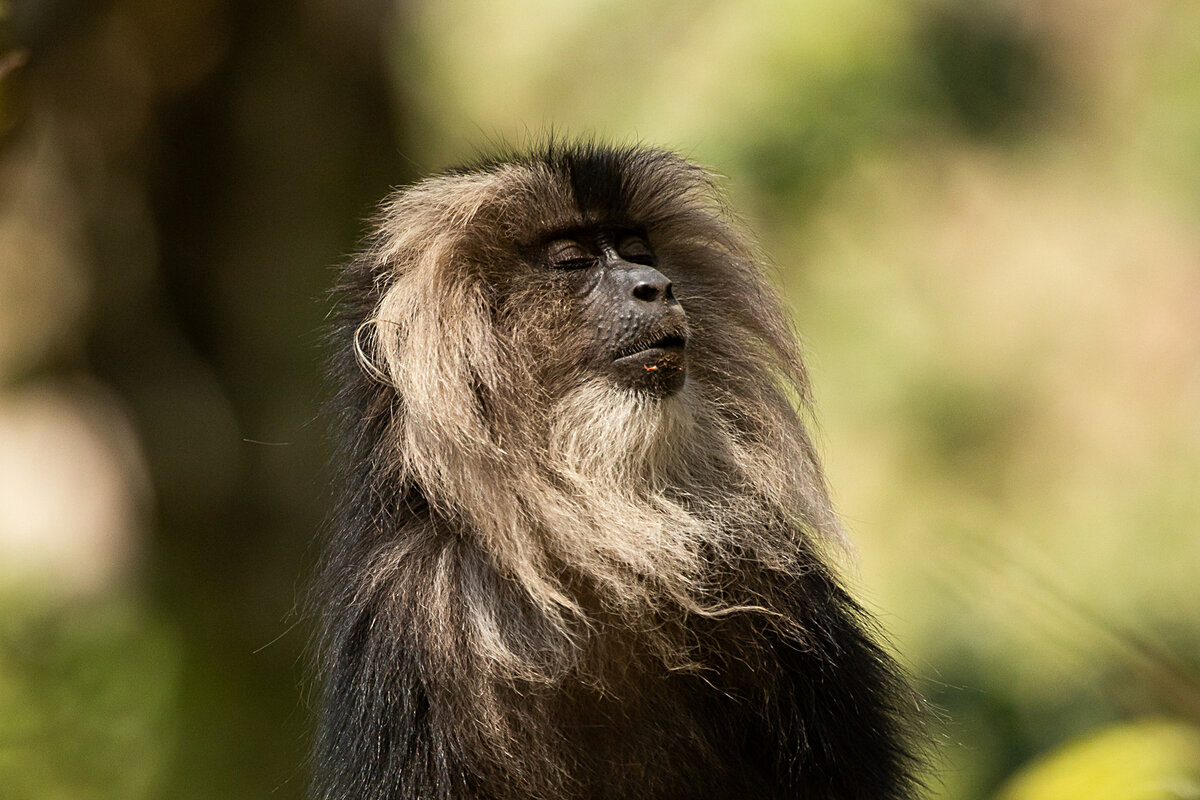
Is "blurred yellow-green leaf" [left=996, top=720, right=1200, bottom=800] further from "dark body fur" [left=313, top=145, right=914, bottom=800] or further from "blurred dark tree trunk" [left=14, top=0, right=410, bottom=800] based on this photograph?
"blurred dark tree trunk" [left=14, top=0, right=410, bottom=800]

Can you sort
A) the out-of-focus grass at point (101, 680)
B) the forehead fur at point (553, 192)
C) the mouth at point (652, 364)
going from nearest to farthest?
the mouth at point (652, 364)
the forehead fur at point (553, 192)
the out-of-focus grass at point (101, 680)

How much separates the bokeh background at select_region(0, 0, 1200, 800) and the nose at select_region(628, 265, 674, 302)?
195cm

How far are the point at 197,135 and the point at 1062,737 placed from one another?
14.0 feet

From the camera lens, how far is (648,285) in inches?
101

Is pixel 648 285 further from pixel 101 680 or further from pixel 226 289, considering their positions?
pixel 101 680

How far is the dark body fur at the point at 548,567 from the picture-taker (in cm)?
230

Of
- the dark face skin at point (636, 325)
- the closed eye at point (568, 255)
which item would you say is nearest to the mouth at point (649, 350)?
the dark face skin at point (636, 325)

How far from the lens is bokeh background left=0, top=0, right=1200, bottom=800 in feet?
15.0

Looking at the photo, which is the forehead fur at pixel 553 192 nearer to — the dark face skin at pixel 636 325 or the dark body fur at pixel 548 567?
the dark body fur at pixel 548 567

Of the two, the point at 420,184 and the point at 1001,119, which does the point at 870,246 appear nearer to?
the point at 1001,119

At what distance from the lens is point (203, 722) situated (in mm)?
5402

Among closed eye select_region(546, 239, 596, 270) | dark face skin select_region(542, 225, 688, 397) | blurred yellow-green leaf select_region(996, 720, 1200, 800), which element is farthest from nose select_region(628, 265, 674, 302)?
blurred yellow-green leaf select_region(996, 720, 1200, 800)

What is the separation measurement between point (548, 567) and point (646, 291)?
602mm

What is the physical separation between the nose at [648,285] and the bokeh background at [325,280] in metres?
1.95
